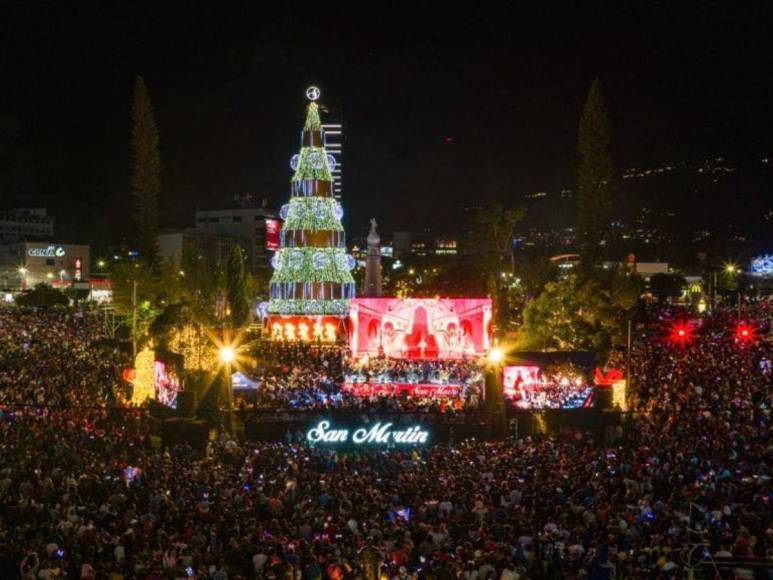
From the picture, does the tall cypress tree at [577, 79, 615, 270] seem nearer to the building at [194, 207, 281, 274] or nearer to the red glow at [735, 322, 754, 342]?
the red glow at [735, 322, 754, 342]

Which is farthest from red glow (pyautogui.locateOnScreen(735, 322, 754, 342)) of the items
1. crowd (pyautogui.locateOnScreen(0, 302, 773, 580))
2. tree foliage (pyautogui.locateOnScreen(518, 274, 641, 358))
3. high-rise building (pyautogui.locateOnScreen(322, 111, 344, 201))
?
high-rise building (pyautogui.locateOnScreen(322, 111, 344, 201))

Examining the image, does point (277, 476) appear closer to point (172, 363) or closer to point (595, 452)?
point (595, 452)

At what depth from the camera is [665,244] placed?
121625mm

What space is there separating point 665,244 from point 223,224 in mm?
69961

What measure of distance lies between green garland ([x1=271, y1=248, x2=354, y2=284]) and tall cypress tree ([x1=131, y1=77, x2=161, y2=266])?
10.2 metres

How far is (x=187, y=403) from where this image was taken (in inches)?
809

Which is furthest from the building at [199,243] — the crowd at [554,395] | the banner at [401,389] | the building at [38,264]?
the crowd at [554,395]

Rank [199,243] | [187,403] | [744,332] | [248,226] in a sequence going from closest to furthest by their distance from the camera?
[187,403] → [744,332] → [199,243] → [248,226]

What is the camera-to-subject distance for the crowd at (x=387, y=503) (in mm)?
10062

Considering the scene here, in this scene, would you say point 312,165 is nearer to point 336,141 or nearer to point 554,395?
point 554,395

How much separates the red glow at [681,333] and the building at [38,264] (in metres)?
59.8

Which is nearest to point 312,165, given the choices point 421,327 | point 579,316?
point 421,327

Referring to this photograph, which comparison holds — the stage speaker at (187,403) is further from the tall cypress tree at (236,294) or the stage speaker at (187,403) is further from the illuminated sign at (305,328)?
Answer: the illuminated sign at (305,328)

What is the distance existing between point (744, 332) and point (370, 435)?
22.7 meters
